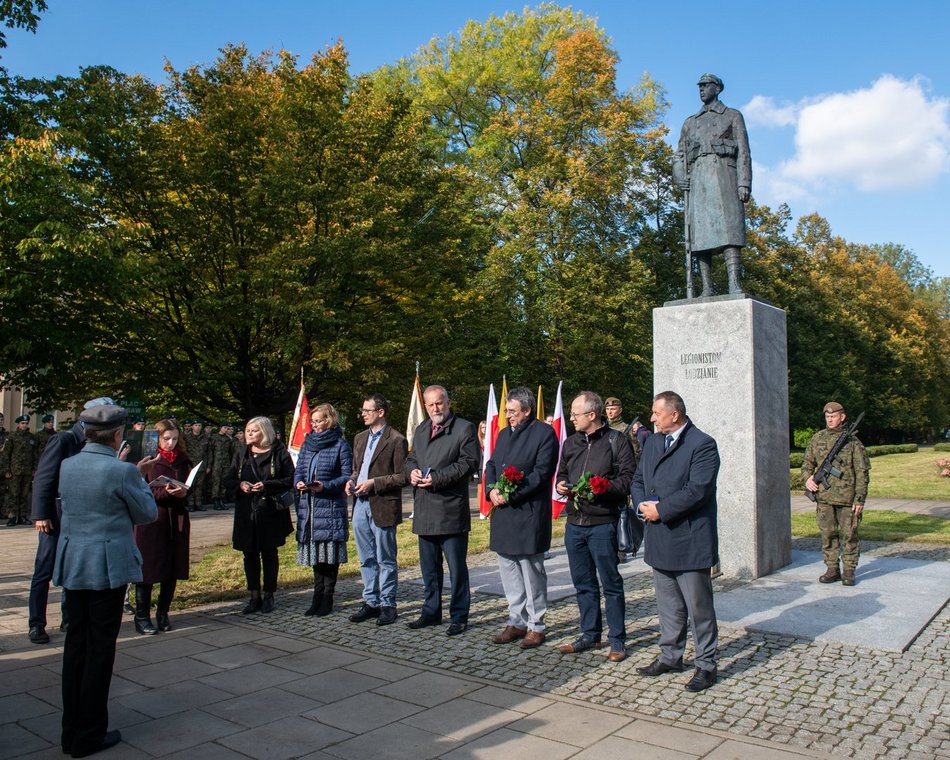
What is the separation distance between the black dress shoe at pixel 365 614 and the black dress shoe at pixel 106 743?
9.38ft

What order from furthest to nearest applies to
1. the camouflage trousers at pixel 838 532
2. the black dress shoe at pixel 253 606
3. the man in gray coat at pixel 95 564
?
the camouflage trousers at pixel 838 532 → the black dress shoe at pixel 253 606 → the man in gray coat at pixel 95 564

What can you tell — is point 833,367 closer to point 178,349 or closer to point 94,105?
point 178,349

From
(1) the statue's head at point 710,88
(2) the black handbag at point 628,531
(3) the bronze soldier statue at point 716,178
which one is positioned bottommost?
(2) the black handbag at point 628,531

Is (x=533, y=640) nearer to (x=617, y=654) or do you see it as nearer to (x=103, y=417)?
(x=617, y=654)

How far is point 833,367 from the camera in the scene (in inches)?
1560

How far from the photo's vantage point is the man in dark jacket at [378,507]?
Answer: 7102 millimetres

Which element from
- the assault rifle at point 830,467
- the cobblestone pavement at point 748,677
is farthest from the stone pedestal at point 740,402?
the cobblestone pavement at point 748,677

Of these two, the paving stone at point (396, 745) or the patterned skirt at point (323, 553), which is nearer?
the paving stone at point (396, 745)

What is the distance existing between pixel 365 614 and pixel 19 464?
11.6 m

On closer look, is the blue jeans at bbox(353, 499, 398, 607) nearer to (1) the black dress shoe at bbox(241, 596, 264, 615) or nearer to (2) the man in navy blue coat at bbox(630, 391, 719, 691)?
(1) the black dress shoe at bbox(241, 596, 264, 615)

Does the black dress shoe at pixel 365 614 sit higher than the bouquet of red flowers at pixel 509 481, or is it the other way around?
the bouquet of red flowers at pixel 509 481

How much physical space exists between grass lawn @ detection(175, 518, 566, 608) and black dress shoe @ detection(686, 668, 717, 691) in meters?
5.15

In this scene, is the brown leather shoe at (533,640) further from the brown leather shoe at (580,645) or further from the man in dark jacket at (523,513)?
the brown leather shoe at (580,645)

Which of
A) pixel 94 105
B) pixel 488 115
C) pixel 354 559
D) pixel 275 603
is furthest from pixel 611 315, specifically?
pixel 275 603
